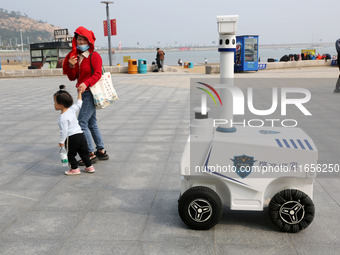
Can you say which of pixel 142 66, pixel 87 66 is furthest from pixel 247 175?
pixel 142 66

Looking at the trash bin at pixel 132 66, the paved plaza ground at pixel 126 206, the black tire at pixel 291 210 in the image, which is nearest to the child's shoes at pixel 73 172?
the paved plaza ground at pixel 126 206

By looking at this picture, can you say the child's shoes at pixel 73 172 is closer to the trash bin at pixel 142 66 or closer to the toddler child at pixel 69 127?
the toddler child at pixel 69 127

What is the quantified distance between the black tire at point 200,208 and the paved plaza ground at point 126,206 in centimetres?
9

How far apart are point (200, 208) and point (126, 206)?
931 mm

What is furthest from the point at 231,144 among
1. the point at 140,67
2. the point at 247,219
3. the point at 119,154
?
the point at 140,67

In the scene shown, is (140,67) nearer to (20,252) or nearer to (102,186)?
(102,186)

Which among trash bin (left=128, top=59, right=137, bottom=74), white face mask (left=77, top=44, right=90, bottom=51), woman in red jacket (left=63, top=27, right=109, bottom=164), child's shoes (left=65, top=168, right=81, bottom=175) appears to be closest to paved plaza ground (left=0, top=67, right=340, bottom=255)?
child's shoes (left=65, top=168, right=81, bottom=175)

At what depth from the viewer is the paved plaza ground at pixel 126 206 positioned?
307 cm

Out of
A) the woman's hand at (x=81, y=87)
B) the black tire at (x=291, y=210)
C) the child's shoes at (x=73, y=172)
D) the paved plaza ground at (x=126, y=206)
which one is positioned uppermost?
the woman's hand at (x=81, y=87)

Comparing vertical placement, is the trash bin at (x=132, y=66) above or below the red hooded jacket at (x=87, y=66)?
below

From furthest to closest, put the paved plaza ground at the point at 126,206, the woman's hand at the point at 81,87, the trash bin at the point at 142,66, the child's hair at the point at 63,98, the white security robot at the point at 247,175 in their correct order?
the trash bin at the point at 142,66 < the woman's hand at the point at 81,87 < the child's hair at the point at 63,98 < the white security robot at the point at 247,175 < the paved plaza ground at the point at 126,206

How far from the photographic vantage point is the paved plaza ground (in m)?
3.07

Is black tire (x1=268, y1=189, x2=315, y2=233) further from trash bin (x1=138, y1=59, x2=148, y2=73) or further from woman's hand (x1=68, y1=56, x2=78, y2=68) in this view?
trash bin (x1=138, y1=59, x2=148, y2=73)

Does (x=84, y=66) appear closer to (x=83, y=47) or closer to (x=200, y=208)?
(x=83, y=47)
